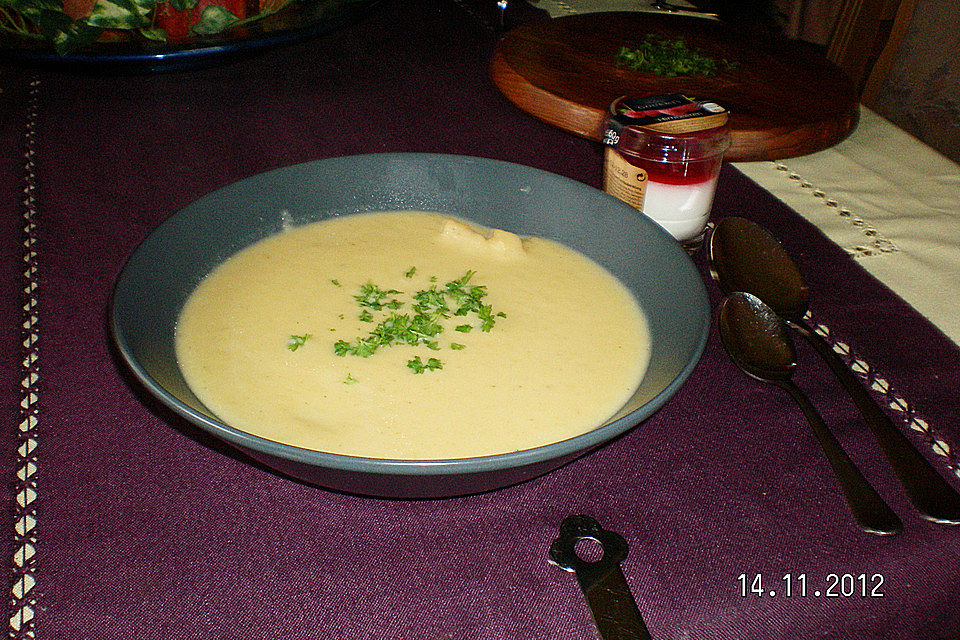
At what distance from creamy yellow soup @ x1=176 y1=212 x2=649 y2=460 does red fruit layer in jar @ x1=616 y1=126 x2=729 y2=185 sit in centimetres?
17

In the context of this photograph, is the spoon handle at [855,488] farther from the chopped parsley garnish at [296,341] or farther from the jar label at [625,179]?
the chopped parsley garnish at [296,341]

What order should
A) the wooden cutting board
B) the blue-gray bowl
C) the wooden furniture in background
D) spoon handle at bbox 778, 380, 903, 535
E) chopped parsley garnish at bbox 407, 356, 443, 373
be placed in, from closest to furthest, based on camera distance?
1. the blue-gray bowl
2. spoon handle at bbox 778, 380, 903, 535
3. chopped parsley garnish at bbox 407, 356, 443, 373
4. the wooden cutting board
5. the wooden furniture in background

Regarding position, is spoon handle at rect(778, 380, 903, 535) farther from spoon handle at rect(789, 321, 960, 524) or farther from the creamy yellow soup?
the creamy yellow soup

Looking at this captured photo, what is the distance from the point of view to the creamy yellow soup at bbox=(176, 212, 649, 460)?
69 centimetres

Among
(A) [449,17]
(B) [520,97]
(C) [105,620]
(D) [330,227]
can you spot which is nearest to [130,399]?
(C) [105,620]

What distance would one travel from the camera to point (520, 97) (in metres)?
1.38

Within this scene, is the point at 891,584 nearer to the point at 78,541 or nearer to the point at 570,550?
the point at 570,550

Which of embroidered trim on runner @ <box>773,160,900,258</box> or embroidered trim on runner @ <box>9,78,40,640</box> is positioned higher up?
embroidered trim on runner @ <box>773,160,900,258</box>

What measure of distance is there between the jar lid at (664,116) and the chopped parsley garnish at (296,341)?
1.62 feet

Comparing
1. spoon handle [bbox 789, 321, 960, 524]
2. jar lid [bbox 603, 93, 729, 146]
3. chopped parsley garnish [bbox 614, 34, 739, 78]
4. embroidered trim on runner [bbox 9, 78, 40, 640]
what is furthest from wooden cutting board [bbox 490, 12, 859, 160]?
embroidered trim on runner [bbox 9, 78, 40, 640]

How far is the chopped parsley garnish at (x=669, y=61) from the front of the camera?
57.9 inches

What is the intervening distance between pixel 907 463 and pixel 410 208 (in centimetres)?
66

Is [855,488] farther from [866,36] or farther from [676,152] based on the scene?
[866,36]

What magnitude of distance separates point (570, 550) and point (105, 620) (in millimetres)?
347
